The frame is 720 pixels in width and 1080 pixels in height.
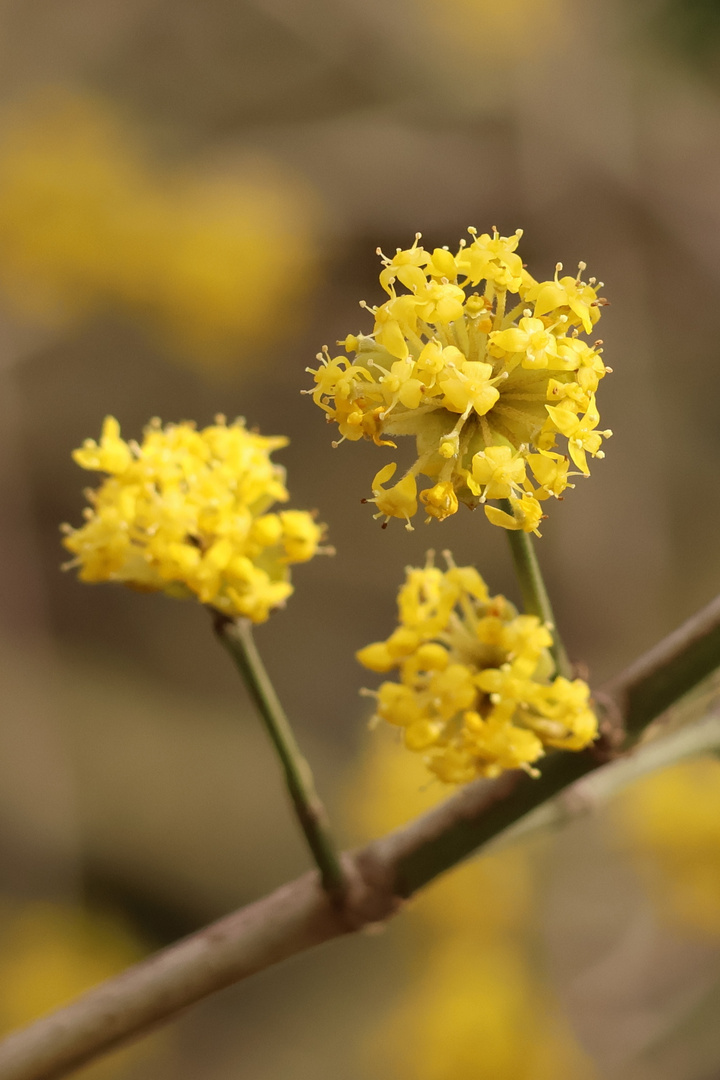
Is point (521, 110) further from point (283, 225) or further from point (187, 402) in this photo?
point (187, 402)

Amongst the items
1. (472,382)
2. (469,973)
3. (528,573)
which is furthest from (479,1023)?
(472,382)

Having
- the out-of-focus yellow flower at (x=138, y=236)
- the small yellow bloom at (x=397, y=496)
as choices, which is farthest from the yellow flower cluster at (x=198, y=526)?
the out-of-focus yellow flower at (x=138, y=236)

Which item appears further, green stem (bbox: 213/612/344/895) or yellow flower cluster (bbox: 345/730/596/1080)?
yellow flower cluster (bbox: 345/730/596/1080)

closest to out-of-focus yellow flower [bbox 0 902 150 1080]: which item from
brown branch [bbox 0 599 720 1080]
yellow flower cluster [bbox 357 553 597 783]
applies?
brown branch [bbox 0 599 720 1080]

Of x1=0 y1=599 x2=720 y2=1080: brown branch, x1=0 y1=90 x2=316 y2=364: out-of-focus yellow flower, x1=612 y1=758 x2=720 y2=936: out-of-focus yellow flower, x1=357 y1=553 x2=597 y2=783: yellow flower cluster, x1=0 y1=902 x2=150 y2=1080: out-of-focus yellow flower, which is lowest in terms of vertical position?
x1=0 y1=902 x2=150 y2=1080: out-of-focus yellow flower

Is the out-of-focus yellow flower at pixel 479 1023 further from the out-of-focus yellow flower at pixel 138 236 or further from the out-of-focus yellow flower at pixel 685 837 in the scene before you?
the out-of-focus yellow flower at pixel 138 236

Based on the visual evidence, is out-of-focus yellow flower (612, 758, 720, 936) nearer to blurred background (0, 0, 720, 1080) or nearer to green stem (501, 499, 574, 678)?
blurred background (0, 0, 720, 1080)

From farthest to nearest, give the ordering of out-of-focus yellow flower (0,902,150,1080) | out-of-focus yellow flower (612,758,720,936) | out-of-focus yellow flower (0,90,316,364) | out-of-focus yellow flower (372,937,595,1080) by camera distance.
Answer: out-of-focus yellow flower (0,90,316,364)
out-of-focus yellow flower (0,902,150,1080)
out-of-focus yellow flower (372,937,595,1080)
out-of-focus yellow flower (612,758,720,936)
